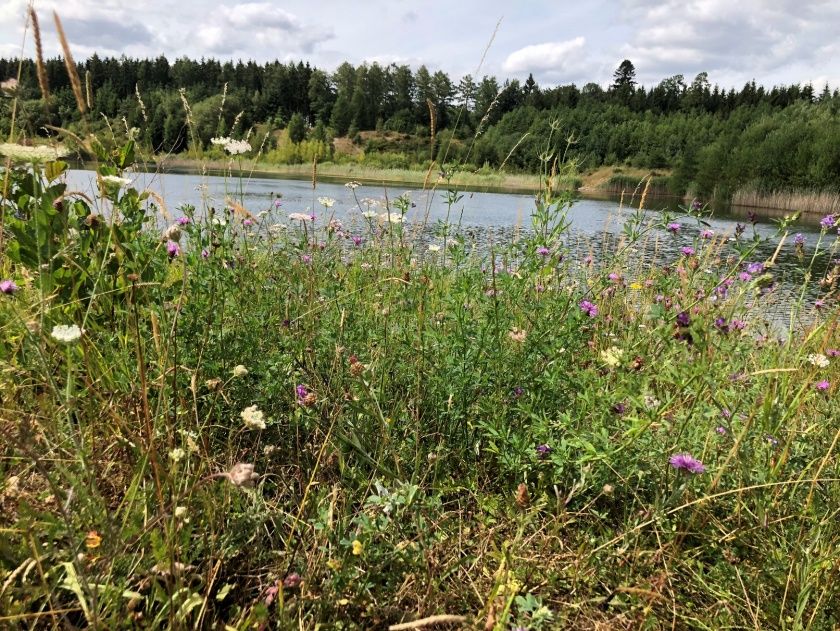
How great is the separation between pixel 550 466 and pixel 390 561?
64 cm

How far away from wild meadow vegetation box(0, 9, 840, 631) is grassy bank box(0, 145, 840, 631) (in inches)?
0.4

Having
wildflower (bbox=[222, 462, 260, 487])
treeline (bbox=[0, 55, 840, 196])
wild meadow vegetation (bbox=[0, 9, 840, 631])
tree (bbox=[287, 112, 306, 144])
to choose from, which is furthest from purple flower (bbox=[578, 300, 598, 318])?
tree (bbox=[287, 112, 306, 144])

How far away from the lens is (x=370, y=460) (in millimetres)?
1375

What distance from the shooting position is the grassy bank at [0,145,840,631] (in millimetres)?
1074

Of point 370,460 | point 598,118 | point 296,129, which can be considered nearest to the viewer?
point 370,460

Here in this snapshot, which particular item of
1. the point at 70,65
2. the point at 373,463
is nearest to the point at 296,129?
the point at 70,65

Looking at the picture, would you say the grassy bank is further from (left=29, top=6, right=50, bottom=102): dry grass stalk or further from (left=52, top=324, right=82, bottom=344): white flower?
(left=29, top=6, right=50, bottom=102): dry grass stalk

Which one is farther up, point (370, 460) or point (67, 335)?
point (67, 335)

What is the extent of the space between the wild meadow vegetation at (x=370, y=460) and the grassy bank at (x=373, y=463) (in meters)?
0.01

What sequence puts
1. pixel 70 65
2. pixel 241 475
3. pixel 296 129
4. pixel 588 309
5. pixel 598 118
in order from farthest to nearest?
1. pixel 598 118
2. pixel 296 129
3. pixel 588 309
4. pixel 70 65
5. pixel 241 475

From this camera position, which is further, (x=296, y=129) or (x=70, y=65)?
(x=296, y=129)

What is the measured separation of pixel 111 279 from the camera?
1.81 metres

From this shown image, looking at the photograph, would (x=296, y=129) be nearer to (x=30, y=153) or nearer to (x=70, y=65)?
(x=30, y=153)

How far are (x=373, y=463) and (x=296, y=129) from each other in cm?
7134
